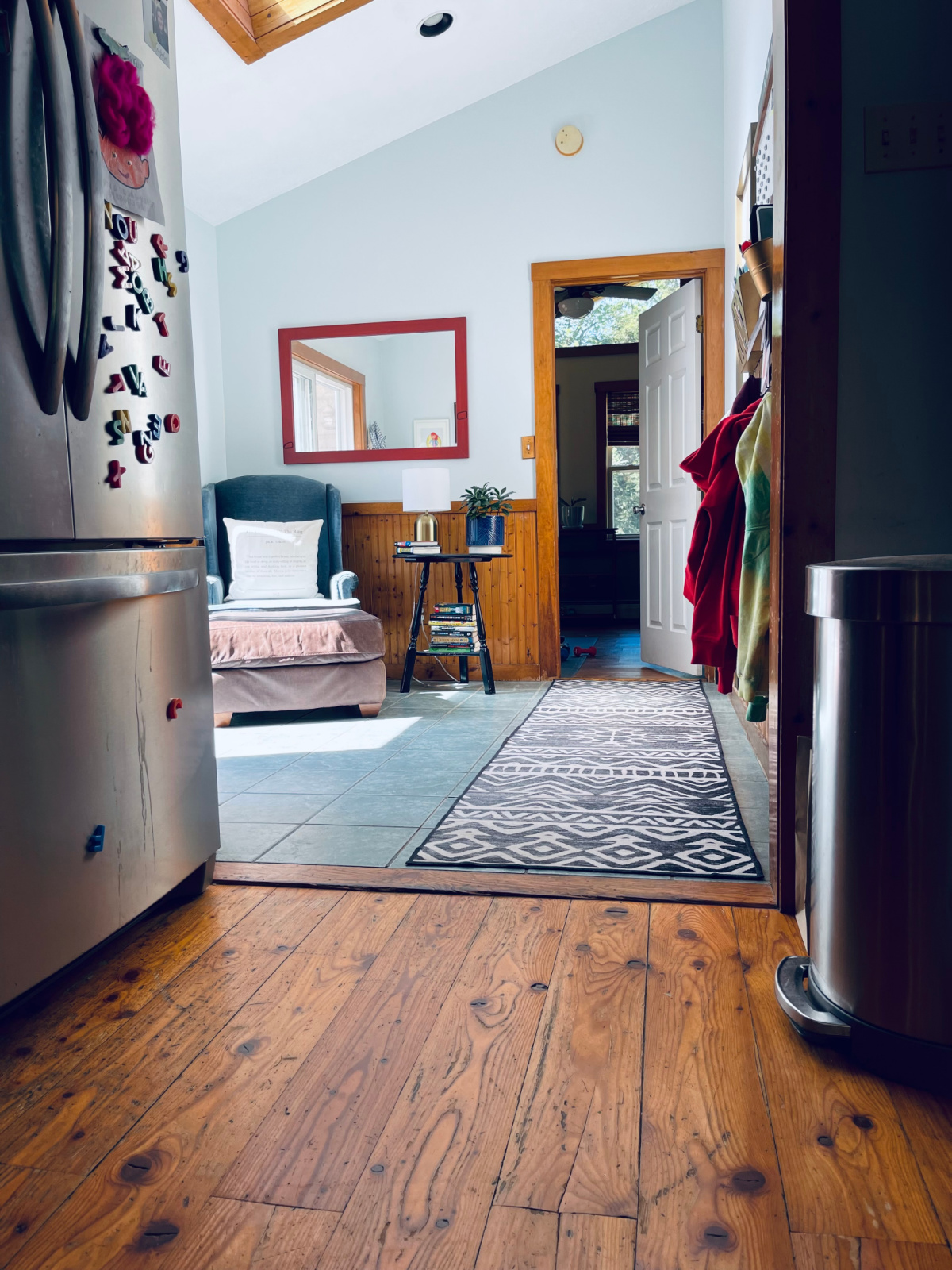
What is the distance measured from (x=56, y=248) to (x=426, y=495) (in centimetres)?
326

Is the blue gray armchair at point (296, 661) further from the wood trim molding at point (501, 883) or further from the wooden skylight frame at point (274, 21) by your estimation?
the wooden skylight frame at point (274, 21)

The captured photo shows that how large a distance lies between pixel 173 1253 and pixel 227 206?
5032 mm

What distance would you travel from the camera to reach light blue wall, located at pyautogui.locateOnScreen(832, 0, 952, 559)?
59.7 inches

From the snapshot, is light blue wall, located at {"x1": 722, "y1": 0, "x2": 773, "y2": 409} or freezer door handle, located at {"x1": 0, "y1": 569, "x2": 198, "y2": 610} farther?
light blue wall, located at {"x1": 722, "y1": 0, "x2": 773, "y2": 409}

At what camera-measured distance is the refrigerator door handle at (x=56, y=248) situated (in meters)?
1.28

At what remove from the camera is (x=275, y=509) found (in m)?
4.79

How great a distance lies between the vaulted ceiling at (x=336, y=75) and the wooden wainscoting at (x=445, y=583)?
1770 mm

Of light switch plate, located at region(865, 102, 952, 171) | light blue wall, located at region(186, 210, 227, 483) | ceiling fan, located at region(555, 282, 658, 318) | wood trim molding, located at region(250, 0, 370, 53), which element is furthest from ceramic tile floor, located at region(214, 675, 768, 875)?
ceiling fan, located at region(555, 282, 658, 318)

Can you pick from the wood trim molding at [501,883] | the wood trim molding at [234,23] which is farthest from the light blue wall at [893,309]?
the wood trim molding at [234,23]

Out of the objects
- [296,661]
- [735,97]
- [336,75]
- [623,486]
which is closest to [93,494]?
[296,661]

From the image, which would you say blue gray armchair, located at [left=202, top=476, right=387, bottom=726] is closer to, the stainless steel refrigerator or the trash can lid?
the stainless steel refrigerator

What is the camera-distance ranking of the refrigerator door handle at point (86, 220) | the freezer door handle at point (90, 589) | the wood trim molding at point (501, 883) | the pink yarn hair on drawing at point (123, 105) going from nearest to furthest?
the freezer door handle at point (90, 589) → the refrigerator door handle at point (86, 220) → the pink yarn hair on drawing at point (123, 105) → the wood trim molding at point (501, 883)

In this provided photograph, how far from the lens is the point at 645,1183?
3.27ft

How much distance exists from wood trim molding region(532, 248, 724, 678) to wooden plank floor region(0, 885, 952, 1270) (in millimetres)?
3366
